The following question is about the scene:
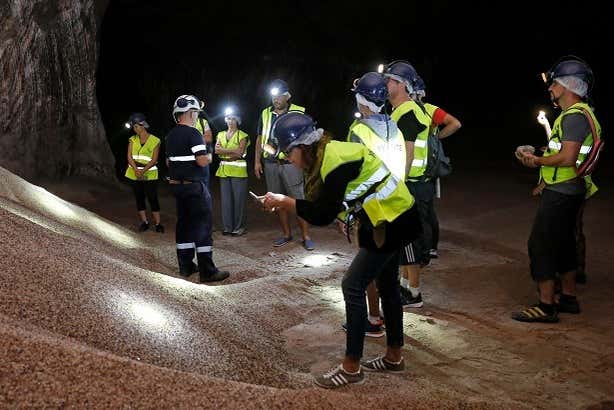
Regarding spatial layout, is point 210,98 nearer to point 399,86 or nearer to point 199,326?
point 399,86

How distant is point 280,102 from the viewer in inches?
307

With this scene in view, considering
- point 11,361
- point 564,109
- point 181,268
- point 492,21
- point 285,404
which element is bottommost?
point 181,268

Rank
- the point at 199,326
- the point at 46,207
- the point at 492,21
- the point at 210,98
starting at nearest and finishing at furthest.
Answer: the point at 199,326 → the point at 46,207 → the point at 210,98 → the point at 492,21

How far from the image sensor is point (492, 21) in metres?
26.6

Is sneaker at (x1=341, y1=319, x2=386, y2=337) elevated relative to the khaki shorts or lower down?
lower down

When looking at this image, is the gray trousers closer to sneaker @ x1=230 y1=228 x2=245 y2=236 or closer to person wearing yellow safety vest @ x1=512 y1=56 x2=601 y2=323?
sneaker @ x1=230 y1=228 x2=245 y2=236

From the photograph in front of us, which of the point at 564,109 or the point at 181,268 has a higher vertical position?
the point at 564,109

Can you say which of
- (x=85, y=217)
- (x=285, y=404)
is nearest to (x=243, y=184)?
(x=85, y=217)

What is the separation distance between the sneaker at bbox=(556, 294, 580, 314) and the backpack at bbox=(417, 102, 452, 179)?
5.50 feet

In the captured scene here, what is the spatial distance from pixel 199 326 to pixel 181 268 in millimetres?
2432

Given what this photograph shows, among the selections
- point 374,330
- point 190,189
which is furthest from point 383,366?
point 190,189

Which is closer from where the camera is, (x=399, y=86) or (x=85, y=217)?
(x=399, y=86)

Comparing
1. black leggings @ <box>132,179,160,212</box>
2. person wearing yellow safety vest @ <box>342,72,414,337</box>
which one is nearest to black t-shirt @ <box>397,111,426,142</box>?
person wearing yellow safety vest @ <box>342,72,414,337</box>

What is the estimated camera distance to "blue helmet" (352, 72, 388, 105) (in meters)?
4.62
